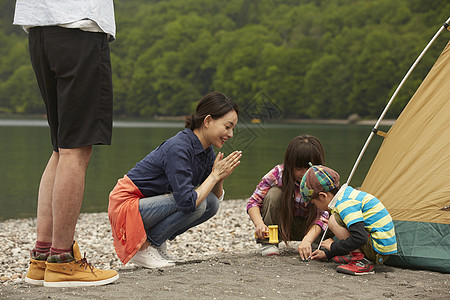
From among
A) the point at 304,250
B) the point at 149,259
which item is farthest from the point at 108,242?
the point at 304,250

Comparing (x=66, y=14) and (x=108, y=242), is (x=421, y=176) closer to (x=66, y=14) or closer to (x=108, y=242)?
(x=66, y=14)

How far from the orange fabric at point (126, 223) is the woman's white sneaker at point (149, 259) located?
0.13 meters

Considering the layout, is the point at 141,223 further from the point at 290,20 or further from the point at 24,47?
the point at 24,47

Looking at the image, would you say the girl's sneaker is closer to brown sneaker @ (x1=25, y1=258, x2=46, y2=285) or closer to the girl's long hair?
the girl's long hair

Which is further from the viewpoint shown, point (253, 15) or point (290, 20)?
point (253, 15)

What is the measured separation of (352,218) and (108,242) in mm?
3834

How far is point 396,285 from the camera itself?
3.44 metres

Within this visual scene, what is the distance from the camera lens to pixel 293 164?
13.6 feet

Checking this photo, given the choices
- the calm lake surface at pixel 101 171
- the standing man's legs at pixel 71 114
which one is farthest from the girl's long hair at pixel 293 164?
the standing man's legs at pixel 71 114

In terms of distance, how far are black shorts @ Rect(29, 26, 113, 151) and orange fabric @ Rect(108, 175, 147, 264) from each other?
0.75 m

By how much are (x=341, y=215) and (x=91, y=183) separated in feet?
38.6

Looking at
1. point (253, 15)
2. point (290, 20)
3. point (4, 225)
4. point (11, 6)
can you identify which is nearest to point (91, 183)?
point (4, 225)

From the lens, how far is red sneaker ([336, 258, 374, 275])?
3.69 metres

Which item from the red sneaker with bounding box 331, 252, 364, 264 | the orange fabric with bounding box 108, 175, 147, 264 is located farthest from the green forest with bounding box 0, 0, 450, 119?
the orange fabric with bounding box 108, 175, 147, 264
